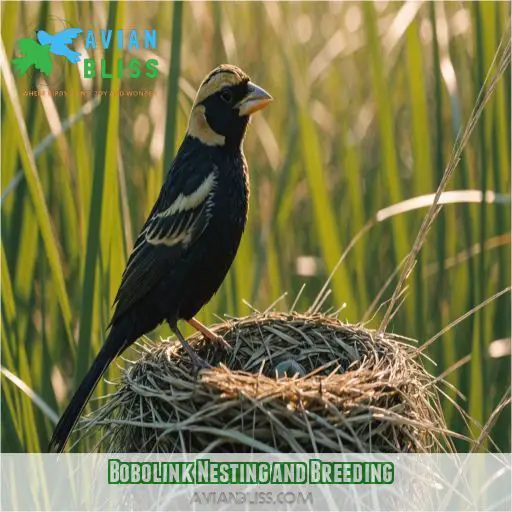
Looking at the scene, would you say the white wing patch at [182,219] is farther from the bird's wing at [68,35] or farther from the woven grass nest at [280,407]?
the bird's wing at [68,35]

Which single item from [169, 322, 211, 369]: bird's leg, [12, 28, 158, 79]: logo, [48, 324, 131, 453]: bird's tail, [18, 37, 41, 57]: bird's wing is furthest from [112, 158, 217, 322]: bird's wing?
[18, 37, 41, 57]: bird's wing

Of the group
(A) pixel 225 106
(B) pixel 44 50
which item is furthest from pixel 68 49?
(A) pixel 225 106

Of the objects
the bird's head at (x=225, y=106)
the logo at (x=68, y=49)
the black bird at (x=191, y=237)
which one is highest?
the logo at (x=68, y=49)

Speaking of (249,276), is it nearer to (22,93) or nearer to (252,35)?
(22,93)

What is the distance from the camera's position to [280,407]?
2479mm

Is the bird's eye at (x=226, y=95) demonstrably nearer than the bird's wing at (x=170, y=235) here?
No

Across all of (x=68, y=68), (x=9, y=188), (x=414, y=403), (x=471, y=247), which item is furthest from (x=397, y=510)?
(x=68, y=68)

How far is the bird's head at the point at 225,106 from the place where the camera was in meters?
3.39

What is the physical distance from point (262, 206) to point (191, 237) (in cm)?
184

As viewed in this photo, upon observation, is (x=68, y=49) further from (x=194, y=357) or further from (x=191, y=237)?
(x=194, y=357)

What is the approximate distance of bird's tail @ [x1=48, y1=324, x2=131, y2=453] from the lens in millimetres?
3018

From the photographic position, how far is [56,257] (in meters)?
3.36

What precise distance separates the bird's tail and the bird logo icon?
1245 millimetres

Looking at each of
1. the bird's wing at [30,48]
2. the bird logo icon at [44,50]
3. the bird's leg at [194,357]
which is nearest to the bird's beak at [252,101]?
the bird logo icon at [44,50]
